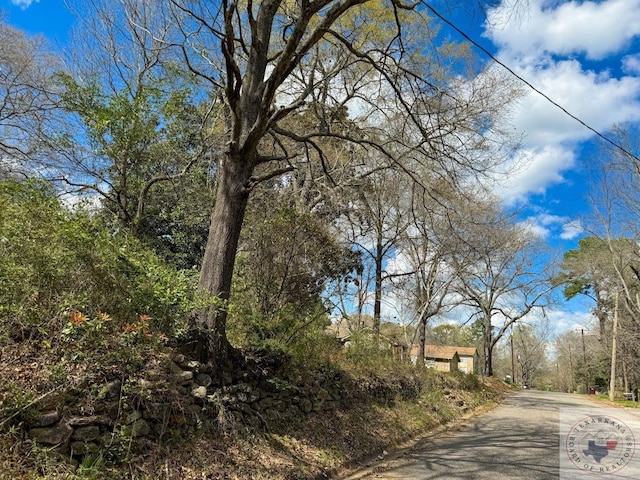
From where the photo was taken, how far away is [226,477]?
415 centimetres

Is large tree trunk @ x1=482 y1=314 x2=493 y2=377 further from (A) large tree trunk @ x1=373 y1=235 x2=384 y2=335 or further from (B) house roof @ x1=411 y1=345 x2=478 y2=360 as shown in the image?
(A) large tree trunk @ x1=373 y1=235 x2=384 y2=335

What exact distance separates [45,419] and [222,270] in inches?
102

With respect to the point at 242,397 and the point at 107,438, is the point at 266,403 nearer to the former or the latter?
the point at 242,397

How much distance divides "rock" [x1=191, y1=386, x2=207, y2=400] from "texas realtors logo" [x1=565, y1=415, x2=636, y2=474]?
17.4ft

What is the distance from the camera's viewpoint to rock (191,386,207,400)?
15.1 ft

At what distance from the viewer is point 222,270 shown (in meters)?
5.47

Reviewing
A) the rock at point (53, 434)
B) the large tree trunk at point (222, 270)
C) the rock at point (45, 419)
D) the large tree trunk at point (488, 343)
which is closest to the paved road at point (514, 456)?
the large tree trunk at point (222, 270)

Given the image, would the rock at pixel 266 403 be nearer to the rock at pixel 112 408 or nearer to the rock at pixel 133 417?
the rock at pixel 133 417

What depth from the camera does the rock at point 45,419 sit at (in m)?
3.15

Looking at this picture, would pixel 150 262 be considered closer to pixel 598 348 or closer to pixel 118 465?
pixel 118 465

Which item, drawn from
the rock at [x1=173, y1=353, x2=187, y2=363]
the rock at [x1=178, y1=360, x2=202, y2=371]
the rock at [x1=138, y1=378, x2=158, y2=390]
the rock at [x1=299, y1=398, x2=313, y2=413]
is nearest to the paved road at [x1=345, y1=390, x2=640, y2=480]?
the rock at [x1=299, y1=398, x2=313, y2=413]

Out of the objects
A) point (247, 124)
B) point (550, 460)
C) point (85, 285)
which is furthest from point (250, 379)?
point (550, 460)

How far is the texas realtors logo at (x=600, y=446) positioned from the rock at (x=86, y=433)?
6.24m

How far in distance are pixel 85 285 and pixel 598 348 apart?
42988 millimetres
